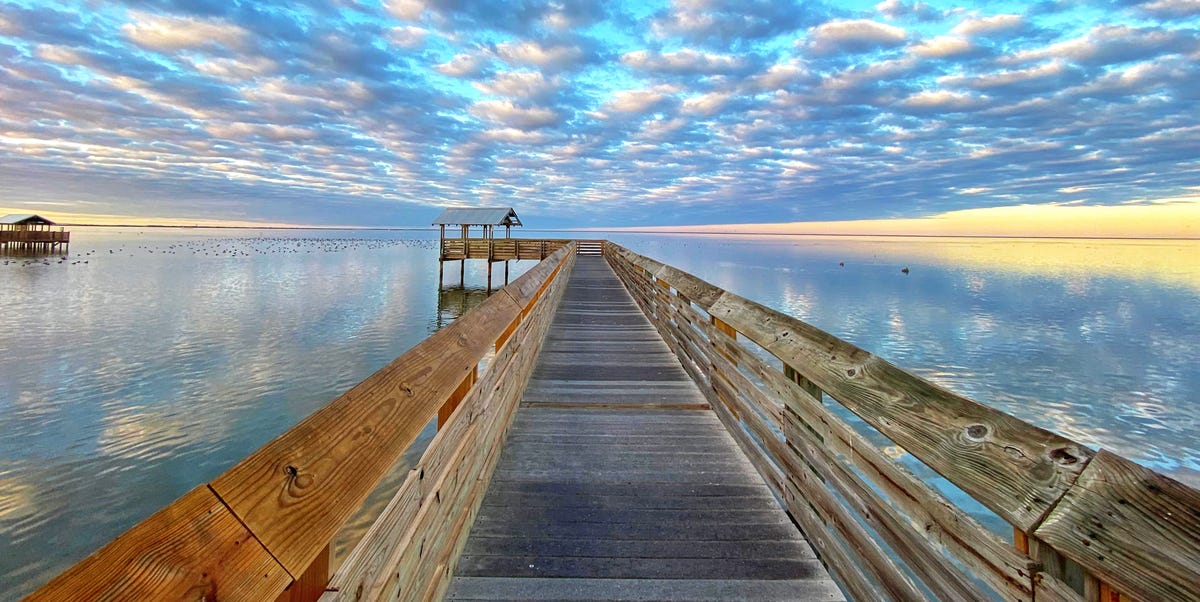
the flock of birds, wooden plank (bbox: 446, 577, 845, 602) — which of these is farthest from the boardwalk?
the flock of birds

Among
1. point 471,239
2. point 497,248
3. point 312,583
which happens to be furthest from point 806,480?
point 471,239

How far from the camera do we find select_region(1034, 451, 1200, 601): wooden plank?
908mm

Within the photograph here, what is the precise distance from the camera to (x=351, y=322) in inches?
826

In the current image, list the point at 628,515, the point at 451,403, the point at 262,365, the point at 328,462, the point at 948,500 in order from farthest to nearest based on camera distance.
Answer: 1. the point at 262,365
2. the point at 628,515
3. the point at 451,403
4. the point at 948,500
5. the point at 328,462

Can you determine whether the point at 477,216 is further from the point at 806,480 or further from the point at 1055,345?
the point at 806,480

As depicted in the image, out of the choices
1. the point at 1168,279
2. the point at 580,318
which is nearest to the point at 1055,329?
the point at 580,318

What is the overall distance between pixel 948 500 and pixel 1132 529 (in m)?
0.70

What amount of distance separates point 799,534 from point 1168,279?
61061 mm

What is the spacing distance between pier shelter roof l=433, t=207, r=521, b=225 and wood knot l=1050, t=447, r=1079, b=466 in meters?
37.2

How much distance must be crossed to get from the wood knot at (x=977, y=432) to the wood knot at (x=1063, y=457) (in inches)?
6.6

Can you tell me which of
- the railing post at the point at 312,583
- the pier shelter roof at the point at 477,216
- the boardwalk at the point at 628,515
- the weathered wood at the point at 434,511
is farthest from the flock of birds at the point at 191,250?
the railing post at the point at 312,583

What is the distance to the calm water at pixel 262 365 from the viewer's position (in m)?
7.78

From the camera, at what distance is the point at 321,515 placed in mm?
1007

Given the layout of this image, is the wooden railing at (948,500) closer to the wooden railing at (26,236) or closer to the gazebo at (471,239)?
the gazebo at (471,239)
